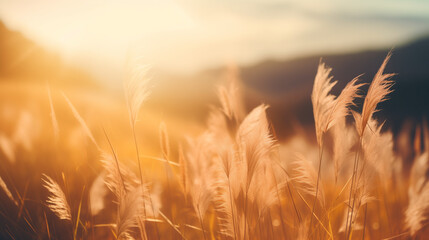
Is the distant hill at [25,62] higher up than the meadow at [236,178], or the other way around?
the distant hill at [25,62]

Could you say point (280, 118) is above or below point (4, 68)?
below

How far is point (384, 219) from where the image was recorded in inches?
105

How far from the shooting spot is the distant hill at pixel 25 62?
607cm

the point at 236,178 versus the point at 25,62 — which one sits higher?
the point at 25,62

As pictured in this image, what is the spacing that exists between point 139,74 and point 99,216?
1747 millimetres

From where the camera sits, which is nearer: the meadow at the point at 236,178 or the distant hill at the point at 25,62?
the meadow at the point at 236,178

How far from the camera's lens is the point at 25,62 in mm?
6793

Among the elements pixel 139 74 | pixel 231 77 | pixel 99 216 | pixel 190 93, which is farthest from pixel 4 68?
pixel 139 74

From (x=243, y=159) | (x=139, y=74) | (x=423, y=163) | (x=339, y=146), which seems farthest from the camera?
(x=423, y=163)

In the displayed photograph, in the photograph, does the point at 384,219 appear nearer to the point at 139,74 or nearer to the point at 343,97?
the point at 343,97

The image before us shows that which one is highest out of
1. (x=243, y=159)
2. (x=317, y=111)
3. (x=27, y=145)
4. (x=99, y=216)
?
(x=317, y=111)

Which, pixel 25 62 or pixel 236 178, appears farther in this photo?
pixel 25 62

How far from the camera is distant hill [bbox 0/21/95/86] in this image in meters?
6.07

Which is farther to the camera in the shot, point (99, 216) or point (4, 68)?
point (4, 68)
